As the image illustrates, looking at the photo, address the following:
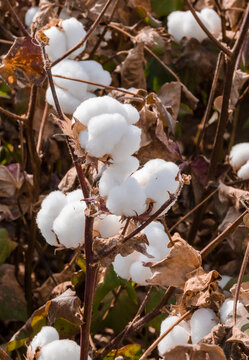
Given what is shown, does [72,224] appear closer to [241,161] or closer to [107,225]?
[107,225]

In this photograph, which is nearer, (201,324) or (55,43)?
(201,324)

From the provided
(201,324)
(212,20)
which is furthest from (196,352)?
(212,20)

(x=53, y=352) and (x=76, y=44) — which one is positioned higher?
(x=76, y=44)

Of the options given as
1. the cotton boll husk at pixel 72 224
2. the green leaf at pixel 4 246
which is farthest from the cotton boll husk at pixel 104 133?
the green leaf at pixel 4 246

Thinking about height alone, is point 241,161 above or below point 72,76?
below

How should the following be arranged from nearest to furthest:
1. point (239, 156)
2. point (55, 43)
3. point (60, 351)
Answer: point (60, 351), point (55, 43), point (239, 156)

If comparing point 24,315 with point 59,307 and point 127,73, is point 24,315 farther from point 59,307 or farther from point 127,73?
point 127,73

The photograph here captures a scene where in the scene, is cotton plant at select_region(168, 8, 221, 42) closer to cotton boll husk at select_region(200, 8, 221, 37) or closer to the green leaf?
cotton boll husk at select_region(200, 8, 221, 37)

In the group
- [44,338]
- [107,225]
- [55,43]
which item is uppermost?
[55,43]

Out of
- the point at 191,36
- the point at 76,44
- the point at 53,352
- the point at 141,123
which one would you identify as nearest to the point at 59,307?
the point at 53,352
